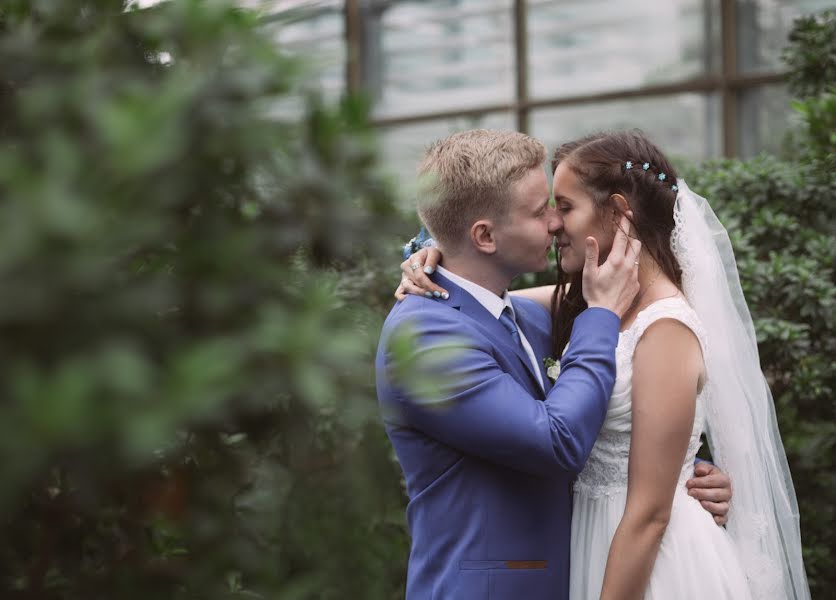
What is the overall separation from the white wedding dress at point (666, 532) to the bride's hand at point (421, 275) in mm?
589

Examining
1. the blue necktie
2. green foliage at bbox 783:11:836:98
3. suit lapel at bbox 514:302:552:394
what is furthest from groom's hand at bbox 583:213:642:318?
green foliage at bbox 783:11:836:98

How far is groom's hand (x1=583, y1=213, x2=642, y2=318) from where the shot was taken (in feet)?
8.88

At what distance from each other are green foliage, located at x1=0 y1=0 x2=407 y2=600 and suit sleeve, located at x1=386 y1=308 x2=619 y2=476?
3.86 ft

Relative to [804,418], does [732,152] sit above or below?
above

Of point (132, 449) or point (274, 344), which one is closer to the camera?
point (132, 449)

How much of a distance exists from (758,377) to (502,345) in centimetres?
99

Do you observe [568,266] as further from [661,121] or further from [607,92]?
[607,92]

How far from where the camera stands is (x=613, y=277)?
9.00 ft

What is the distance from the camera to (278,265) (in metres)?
1.01

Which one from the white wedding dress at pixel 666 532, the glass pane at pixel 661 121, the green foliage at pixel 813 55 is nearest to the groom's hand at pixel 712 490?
the white wedding dress at pixel 666 532

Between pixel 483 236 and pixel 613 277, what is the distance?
402 millimetres

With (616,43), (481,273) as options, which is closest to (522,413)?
(481,273)

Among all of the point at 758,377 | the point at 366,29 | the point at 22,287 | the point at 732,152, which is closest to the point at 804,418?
the point at 758,377

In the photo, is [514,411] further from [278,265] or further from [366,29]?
[366,29]
